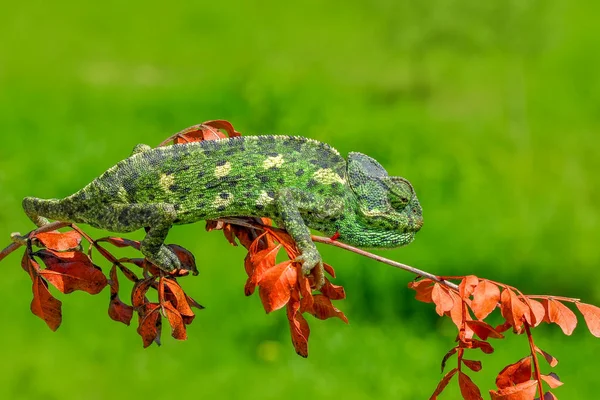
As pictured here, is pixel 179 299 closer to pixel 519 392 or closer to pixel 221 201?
pixel 221 201

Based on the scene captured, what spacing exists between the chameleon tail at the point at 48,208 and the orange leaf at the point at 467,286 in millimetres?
890

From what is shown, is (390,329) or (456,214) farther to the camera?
(456,214)

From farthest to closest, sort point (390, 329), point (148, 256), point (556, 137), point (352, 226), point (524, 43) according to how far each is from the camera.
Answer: point (556, 137) < point (524, 43) < point (390, 329) < point (352, 226) < point (148, 256)

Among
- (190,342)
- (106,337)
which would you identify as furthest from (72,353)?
(190,342)

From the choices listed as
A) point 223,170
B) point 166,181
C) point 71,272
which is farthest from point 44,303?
point 223,170

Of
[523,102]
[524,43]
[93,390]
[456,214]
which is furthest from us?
[523,102]

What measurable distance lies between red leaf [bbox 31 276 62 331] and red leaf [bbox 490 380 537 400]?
0.93 metres

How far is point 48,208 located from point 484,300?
100 cm

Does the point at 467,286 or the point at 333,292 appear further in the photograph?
the point at 333,292

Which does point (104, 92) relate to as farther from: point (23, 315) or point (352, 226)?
point (352, 226)

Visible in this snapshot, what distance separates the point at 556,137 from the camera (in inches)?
527

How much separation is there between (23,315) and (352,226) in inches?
230

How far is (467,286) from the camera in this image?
1.63m

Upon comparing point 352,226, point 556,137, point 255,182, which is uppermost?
point 255,182
